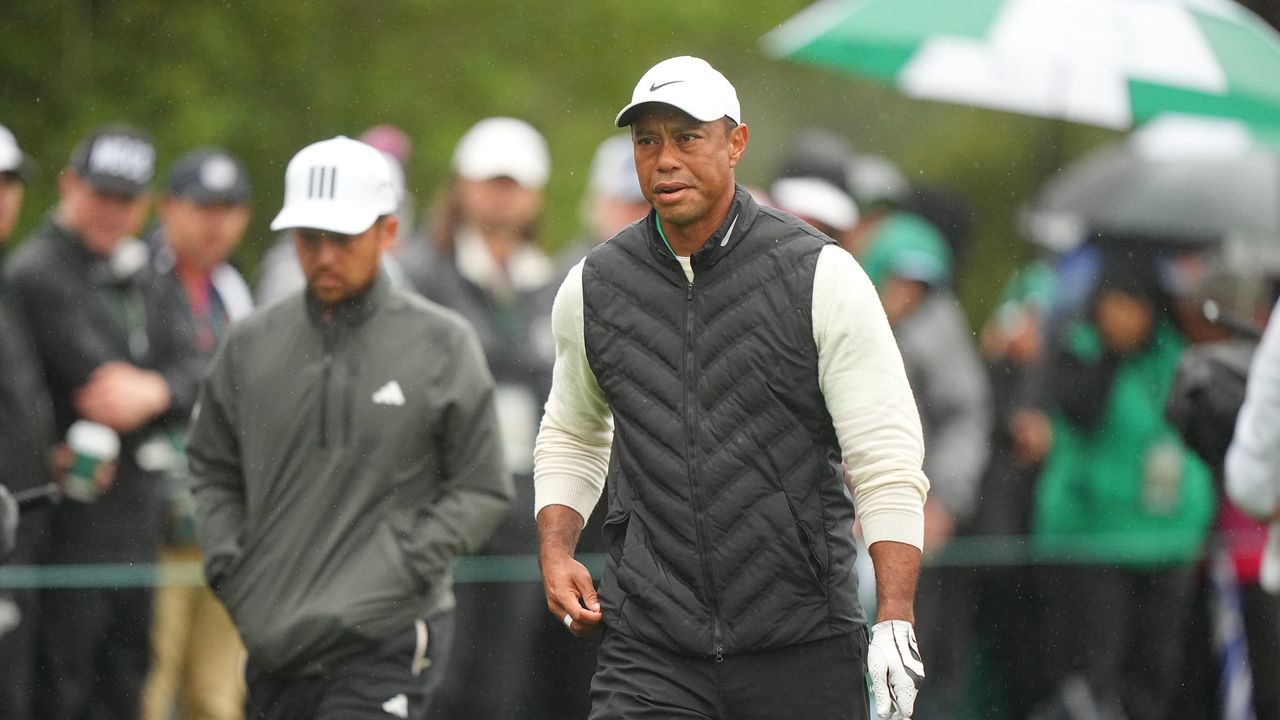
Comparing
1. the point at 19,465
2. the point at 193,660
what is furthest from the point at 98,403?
the point at 193,660

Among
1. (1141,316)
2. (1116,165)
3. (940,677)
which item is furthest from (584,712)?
Result: (1116,165)

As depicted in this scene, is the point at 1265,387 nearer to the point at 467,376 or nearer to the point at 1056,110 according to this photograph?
the point at 467,376

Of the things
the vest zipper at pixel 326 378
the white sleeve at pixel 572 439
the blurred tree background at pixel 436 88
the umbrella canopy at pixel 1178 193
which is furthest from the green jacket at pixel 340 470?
the blurred tree background at pixel 436 88

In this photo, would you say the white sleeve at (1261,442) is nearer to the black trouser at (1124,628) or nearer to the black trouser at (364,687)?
the black trouser at (364,687)

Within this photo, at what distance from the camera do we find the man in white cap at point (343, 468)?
6520mm

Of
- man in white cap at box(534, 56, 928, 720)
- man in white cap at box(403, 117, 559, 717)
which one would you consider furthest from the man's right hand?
man in white cap at box(403, 117, 559, 717)

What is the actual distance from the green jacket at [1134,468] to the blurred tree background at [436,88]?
2718mm

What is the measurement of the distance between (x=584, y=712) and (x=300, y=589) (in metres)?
2.75

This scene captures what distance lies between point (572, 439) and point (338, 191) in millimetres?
1458

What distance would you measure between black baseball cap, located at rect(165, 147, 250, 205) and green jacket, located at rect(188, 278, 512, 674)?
91.7 inches

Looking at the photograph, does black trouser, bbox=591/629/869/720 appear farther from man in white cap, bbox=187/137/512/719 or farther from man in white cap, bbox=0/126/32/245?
man in white cap, bbox=0/126/32/245

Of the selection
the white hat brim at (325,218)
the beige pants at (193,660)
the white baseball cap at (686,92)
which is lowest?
the beige pants at (193,660)

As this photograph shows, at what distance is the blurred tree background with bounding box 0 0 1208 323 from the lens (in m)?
13.6

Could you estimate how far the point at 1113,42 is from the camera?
10320 millimetres
